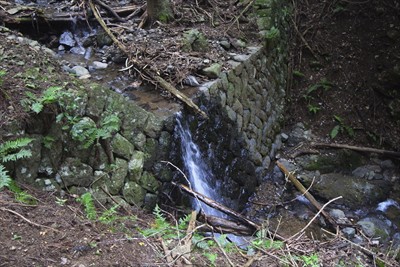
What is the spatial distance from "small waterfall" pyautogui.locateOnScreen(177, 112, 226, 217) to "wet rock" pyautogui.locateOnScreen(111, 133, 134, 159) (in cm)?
78

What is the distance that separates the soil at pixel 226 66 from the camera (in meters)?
2.70

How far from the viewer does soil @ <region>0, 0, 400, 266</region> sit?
8.84 feet

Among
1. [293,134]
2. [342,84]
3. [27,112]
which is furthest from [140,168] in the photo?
[342,84]

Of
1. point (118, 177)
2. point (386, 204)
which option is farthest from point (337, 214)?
point (118, 177)

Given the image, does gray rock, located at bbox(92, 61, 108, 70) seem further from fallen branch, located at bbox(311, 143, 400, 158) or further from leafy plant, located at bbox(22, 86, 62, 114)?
fallen branch, located at bbox(311, 143, 400, 158)

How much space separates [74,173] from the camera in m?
3.80

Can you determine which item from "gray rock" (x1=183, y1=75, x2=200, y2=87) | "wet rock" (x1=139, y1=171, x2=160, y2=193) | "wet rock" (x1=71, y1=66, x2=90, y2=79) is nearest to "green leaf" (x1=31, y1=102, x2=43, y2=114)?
"wet rock" (x1=139, y1=171, x2=160, y2=193)

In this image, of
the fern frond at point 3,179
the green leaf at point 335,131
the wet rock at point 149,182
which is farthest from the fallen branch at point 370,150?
the fern frond at point 3,179

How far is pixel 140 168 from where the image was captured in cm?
432

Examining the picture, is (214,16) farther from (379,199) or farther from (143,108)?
(379,199)

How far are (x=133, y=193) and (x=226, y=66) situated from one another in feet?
8.68

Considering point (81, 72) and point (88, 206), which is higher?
point (81, 72)

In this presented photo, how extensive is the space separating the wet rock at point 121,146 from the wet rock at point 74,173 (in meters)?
0.35

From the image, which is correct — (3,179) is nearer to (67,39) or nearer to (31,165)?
(31,165)
